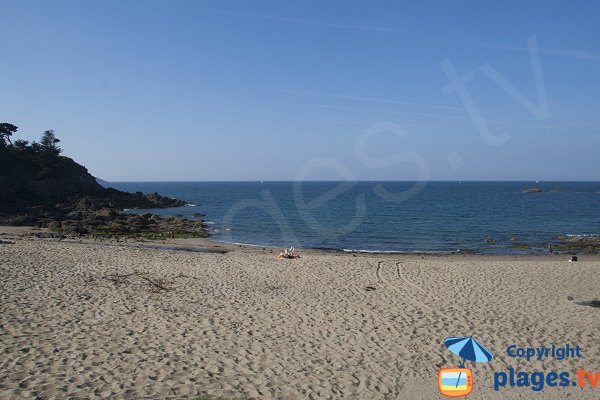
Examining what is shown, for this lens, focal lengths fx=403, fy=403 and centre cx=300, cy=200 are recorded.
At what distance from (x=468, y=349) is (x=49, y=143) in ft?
201

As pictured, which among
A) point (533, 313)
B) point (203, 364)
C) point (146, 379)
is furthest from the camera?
point (533, 313)

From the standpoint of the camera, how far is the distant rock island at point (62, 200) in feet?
108

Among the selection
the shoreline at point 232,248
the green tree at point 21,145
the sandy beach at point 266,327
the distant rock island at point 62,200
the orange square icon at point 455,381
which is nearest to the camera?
the sandy beach at point 266,327

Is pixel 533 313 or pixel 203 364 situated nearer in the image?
pixel 203 364

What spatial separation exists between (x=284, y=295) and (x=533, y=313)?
7.44 m

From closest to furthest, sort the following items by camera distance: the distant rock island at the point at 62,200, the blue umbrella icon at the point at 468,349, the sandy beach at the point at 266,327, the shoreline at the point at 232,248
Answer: the sandy beach at the point at 266,327 → the blue umbrella icon at the point at 468,349 → the shoreline at the point at 232,248 → the distant rock island at the point at 62,200

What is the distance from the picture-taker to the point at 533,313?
11.6m

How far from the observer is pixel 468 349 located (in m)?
8.53

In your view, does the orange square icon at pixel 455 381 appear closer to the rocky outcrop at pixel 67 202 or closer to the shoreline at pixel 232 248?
the shoreline at pixel 232 248

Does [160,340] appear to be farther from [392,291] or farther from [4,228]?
[4,228]

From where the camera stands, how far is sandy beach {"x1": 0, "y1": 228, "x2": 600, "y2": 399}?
6879mm

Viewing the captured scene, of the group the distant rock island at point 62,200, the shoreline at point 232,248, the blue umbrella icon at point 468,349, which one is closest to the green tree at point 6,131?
the distant rock island at point 62,200

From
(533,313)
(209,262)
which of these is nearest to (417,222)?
(209,262)

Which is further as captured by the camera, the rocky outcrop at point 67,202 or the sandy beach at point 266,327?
the rocky outcrop at point 67,202
